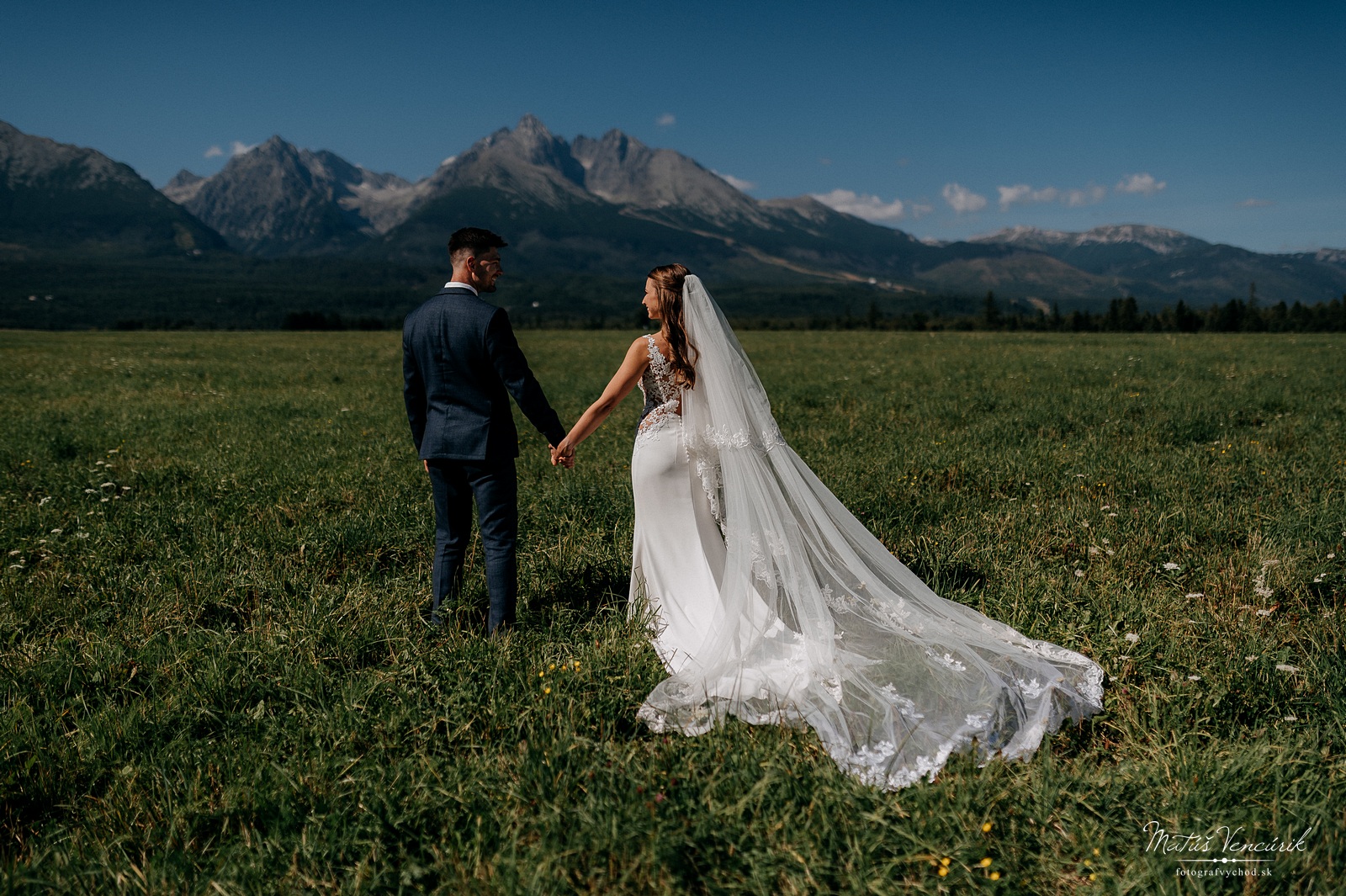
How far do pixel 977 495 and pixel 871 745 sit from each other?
5.34m

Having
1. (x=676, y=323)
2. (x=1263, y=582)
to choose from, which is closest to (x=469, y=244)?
(x=676, y=323)

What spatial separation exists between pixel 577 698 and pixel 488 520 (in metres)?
1.55

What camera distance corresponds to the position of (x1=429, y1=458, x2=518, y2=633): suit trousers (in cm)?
500

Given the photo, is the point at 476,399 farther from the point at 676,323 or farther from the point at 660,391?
the point at 676,323

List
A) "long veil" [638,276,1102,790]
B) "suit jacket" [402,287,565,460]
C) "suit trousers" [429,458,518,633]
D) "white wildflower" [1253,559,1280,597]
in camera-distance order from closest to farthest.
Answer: "long veil" [638,276,1102,790]
"suit jacket" [402,287,565,460]
"suit trousers" [429,458,518,633]
"white wildflower" [1253,559,1280,597]

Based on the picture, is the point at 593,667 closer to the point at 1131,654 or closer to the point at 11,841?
the point at 11,841

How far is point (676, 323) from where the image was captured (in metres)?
5.38

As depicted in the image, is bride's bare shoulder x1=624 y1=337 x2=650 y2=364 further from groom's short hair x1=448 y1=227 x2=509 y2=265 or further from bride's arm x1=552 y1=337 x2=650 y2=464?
groom's short hair x1=448 y1=227 x2=509 y2=265

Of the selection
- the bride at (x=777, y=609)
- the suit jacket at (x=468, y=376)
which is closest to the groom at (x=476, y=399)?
the suit jacket at (x=468, y=376)

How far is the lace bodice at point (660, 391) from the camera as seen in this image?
17.8 ft

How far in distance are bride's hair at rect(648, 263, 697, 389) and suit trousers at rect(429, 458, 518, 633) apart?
55.7 inches

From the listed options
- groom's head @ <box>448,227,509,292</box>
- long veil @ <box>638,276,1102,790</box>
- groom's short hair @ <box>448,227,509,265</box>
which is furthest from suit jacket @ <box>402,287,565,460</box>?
long veil @ <box>638,276,1102,790</box>

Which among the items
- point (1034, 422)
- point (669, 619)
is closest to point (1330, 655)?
point (669, 619)

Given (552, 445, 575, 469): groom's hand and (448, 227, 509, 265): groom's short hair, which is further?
(552, 445, 575, 469): groom's hand
